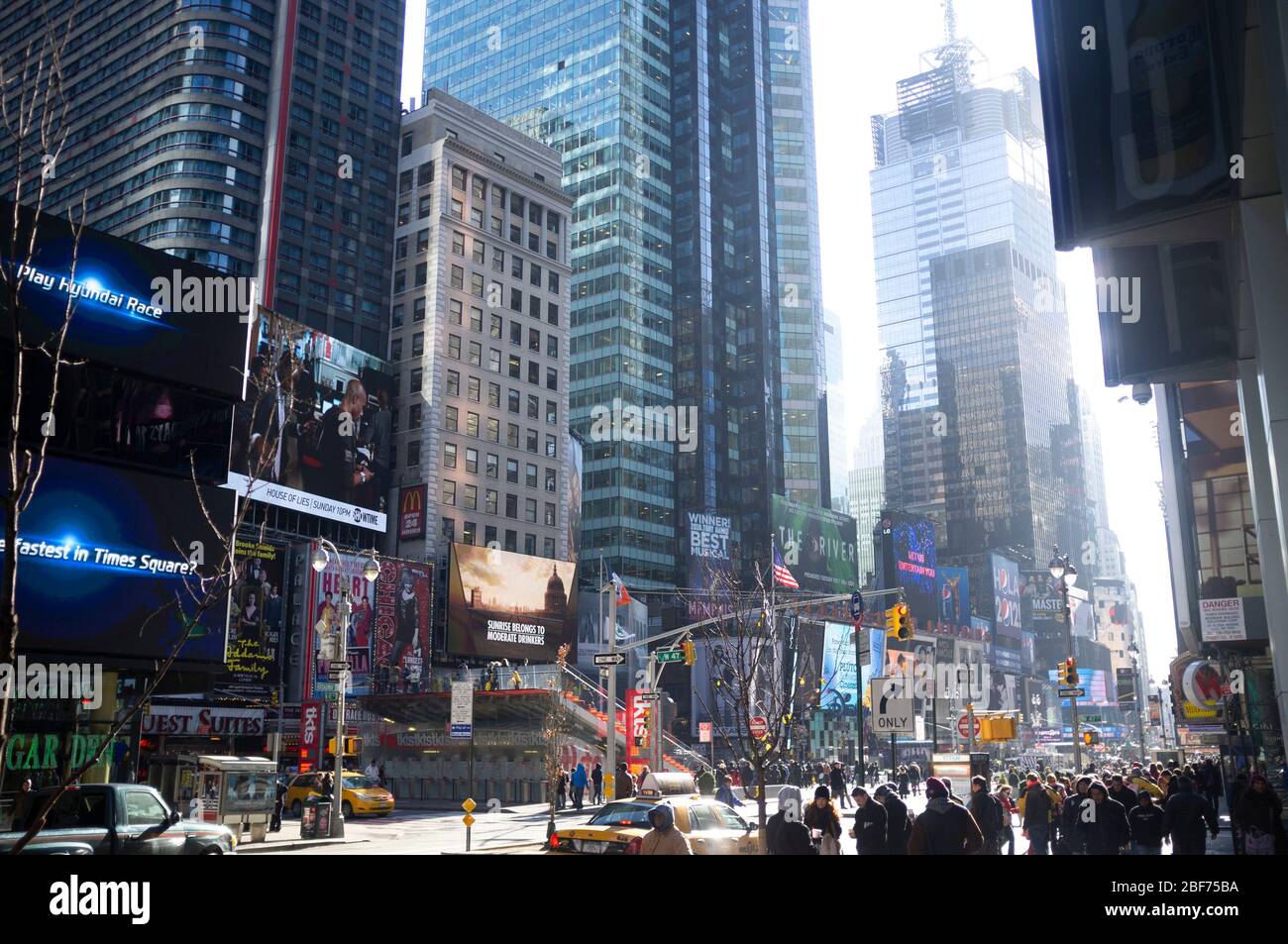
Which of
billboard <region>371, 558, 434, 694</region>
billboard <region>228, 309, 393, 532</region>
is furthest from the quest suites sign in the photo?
billboard <region>228, 309, 393, 532</region>

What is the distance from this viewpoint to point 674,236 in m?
141

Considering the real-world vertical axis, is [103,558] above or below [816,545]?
below

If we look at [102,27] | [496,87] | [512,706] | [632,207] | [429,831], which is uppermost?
[496,87]

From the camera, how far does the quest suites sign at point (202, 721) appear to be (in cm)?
6294

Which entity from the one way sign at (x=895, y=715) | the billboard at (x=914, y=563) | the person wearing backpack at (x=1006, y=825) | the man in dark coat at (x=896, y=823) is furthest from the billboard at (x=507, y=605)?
the man in dark coat at (x=896, y=823)

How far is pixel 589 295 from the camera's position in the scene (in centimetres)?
13138

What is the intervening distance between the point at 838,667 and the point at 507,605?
1363 inches

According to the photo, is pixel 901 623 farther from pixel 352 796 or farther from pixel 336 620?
pixel 336 620

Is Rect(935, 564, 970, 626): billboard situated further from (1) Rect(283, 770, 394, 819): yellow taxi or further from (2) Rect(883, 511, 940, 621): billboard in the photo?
(1) Rect(283, 770, 394, 819): yellow taxi

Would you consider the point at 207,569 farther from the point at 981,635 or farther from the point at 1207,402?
the point at 981,635

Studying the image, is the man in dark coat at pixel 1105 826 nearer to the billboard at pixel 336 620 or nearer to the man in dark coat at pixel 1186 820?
the man in dark coat at pixel 1186 820

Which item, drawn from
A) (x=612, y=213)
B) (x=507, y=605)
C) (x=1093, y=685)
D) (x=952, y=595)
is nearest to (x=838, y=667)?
(x=507, y=605)

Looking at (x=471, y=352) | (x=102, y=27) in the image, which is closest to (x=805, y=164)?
(x=471, y=352)
